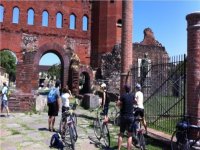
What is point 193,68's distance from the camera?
26.8ft

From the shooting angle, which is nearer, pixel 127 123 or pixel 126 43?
pixel 127 123

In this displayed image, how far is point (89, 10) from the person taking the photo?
39.5m

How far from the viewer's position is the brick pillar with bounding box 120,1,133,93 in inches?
522

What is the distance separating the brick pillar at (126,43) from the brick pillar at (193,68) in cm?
501

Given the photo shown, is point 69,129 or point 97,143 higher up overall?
point 69,129

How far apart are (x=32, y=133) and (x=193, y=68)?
5403 millimetres

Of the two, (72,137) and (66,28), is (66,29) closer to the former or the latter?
(66,28)

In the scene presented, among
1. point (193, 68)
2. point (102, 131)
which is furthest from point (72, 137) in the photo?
point (193, 68)

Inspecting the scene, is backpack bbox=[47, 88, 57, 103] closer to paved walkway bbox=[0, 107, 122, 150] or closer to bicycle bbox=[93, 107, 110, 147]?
paved walkway bbox=[0, 107, 122, 150]

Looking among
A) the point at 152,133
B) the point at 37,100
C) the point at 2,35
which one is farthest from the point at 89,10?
the point at 152,133

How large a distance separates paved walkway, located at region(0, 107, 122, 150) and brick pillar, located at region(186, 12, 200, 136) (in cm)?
269

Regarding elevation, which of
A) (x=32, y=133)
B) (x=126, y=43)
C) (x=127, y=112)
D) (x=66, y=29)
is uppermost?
(x=66, y=29)

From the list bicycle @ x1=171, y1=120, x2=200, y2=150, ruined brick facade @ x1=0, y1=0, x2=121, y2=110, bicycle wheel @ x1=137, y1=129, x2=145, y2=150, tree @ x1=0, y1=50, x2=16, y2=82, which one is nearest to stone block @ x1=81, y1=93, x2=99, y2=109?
bicycle wheel @ x1=137, y1=129, x2=145, y2=150

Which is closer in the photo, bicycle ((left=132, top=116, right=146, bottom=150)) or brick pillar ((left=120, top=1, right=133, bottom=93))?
bicycle ((left=132, top=116, right=146, bottom=150))
